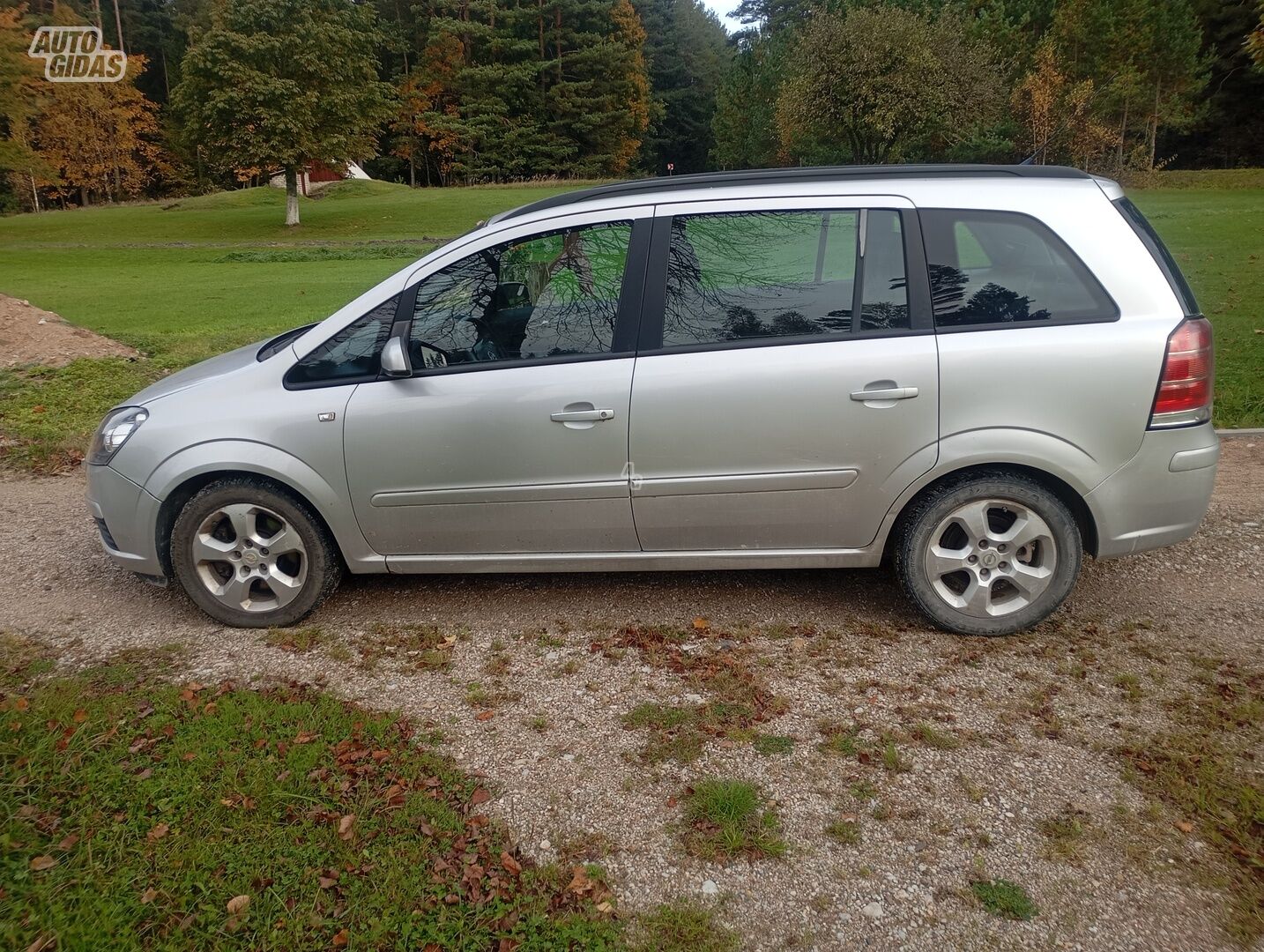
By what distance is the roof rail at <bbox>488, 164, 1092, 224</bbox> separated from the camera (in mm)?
4086

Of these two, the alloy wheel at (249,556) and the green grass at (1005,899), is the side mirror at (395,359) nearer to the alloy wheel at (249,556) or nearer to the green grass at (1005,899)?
the alloy wheel at (249,556)

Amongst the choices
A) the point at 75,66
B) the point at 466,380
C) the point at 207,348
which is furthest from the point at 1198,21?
the point at 75,66

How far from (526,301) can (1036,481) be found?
2405 mm

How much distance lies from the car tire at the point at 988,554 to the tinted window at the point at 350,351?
2.52 metres

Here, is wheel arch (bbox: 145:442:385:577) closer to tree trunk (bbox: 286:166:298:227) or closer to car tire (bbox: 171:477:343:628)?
car tire (bbox: 171:477:343:628)

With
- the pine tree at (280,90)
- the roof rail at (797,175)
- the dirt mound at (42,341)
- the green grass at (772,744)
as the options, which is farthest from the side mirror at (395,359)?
the pine tree at (280,90)

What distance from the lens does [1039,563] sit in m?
4.07

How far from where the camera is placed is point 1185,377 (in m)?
3.79

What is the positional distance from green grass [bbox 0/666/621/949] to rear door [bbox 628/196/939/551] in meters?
1.62

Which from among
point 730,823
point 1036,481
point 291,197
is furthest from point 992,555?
point 291,197

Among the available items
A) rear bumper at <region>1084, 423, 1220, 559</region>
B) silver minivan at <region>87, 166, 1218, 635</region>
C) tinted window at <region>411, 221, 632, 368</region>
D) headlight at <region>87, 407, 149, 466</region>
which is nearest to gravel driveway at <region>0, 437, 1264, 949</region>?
silver minivan at <region>87, 166, 1218, 635</region>

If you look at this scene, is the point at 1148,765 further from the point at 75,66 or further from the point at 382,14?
the point at 382,14

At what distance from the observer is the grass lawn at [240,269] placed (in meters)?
8.73

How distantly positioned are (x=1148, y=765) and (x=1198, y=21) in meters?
51.1
